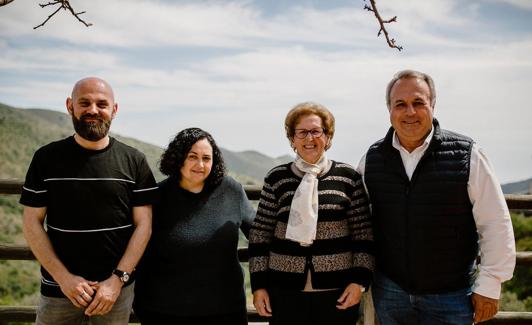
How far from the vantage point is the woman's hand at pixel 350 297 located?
2.61 metres

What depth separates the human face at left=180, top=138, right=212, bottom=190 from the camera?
9.73ft

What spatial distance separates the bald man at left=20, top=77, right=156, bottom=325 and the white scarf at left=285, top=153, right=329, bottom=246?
0.97 metres

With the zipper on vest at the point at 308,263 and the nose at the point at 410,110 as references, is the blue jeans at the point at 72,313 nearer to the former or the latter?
the zipper on vest at the point at 308,263

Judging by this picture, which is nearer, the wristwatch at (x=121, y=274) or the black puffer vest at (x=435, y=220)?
the black puffer vest at (x=435, y=220)

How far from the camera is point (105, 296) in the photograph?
267cm

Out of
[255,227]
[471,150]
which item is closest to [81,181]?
[255,227]

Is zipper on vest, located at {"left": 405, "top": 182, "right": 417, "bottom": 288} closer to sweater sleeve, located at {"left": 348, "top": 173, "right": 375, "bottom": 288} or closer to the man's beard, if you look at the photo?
sweater sleeve, located at {"left": 348, "top": 173, "right": 375, "bottom": 288}

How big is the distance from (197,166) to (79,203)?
30.3 inches

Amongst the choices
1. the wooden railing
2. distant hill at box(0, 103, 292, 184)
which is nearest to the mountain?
distant hill at box(0, 103, 292, 184)

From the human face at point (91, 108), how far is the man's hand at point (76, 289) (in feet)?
2.83

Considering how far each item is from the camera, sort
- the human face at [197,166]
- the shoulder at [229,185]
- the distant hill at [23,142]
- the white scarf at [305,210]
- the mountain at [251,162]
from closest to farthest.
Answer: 1. the white scarf at [305,210]
2. the human face at [197,166]
3. the shoulder at [229,185]
4. the distant hill at [23,142]
5. the mountain at [251,162]

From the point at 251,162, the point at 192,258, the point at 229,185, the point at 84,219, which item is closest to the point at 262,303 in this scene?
the point at 192,258

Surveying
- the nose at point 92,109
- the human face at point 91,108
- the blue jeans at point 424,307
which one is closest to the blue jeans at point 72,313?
the human face at point 91,108

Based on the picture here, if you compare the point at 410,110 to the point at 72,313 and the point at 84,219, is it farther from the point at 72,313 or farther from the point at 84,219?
the point at 72,313
